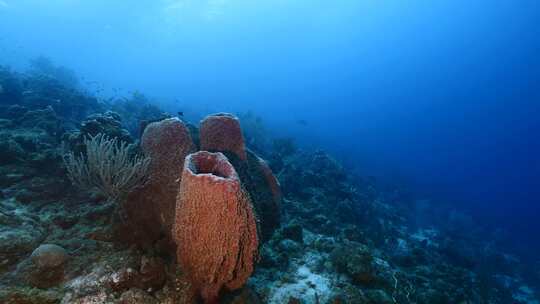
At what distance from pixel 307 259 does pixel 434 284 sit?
3.39 m

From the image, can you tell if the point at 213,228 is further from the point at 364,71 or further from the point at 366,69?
the point at 364,71

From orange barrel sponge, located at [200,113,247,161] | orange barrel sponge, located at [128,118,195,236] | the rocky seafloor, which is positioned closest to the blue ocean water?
the rocky seafloor

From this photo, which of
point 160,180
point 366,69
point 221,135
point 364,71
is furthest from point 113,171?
point 364,71

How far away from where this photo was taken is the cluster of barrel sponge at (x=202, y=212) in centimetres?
235

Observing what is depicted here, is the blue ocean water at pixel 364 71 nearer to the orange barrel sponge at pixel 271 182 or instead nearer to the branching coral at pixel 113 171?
the orange barrel sponge at pixel 271 182

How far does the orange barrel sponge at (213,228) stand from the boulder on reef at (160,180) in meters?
0.75

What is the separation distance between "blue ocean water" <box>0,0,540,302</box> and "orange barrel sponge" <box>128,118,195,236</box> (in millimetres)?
19105

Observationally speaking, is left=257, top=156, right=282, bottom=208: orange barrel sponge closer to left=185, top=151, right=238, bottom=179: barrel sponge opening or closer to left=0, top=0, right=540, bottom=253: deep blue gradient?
left=185, top=151, right=238, bottom=179: barrel sponge opening

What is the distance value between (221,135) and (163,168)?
98 cm

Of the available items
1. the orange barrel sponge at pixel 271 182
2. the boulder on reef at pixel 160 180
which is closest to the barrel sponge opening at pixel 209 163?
the boulder on reef at pixel 160 180

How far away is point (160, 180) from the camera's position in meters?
3.61

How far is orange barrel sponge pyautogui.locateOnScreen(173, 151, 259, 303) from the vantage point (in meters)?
2.33

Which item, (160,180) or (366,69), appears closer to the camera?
(160,180)

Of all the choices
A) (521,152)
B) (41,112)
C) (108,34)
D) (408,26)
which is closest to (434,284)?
(41,112)
